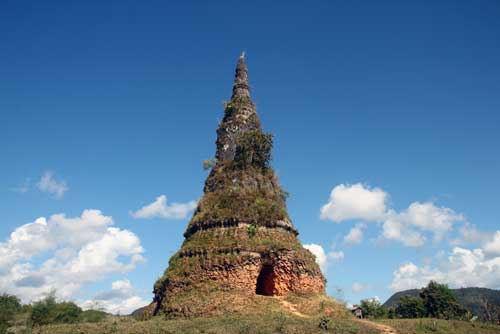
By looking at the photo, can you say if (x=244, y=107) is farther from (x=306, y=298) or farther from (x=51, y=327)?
(x=51, y=327)

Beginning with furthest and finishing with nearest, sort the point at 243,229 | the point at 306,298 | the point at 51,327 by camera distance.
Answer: the point at 243,229, the point at 306,298, the point at 51,327

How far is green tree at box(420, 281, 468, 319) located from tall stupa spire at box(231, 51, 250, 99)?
32970 millimetres

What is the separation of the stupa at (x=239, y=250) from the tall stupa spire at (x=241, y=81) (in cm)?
533

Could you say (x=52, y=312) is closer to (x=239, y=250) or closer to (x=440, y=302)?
(x=239, y=250)

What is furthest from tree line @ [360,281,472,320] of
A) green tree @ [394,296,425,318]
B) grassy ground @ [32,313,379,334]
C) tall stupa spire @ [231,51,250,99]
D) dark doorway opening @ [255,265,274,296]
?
tall stupa spire @ [231,51,250,99]

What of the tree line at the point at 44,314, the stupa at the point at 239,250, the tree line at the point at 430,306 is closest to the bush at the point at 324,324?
the stupa at the point at 239,250

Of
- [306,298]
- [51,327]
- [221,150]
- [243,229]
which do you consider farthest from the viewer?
[221,150]

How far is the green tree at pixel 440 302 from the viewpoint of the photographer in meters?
52.3

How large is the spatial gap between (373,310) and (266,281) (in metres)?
30.0

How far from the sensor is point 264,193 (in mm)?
37250

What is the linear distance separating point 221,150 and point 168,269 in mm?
12568

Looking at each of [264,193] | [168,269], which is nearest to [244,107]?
[264,193]

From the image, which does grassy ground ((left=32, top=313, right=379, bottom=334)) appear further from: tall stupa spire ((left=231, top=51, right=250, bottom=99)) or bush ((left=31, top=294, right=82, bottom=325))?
tall stupa spire ((left=231, top=51, right=250, bottom=99))

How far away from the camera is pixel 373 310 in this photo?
58.1 meters
